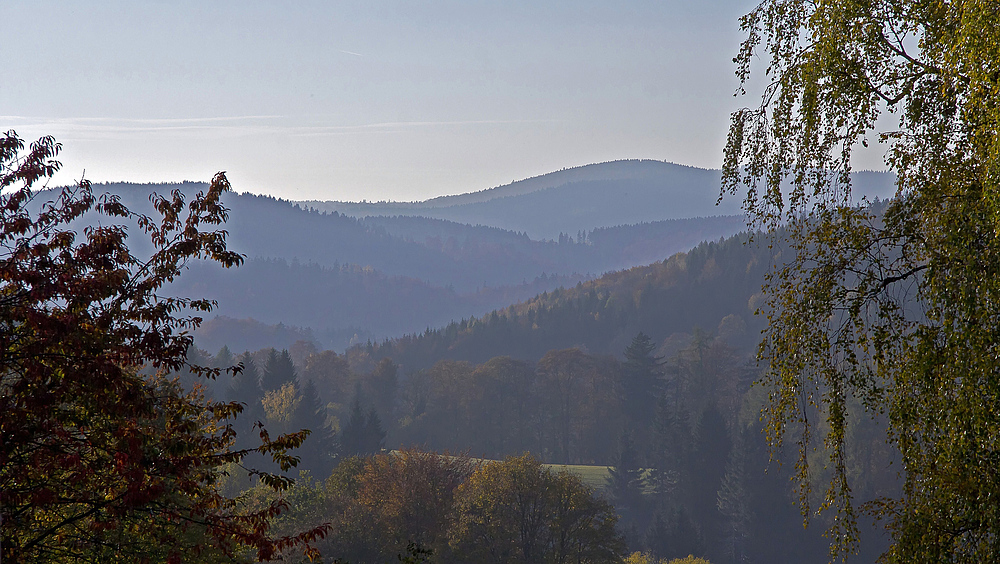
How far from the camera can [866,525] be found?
60562mm

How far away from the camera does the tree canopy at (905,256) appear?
5.53m

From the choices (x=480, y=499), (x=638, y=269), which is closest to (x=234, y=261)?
(x=480, y=499)

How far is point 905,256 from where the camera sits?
664cm

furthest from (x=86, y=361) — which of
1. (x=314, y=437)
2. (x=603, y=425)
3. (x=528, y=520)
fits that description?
(x=603, y=425)

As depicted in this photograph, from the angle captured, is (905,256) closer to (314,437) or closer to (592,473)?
(314,437)

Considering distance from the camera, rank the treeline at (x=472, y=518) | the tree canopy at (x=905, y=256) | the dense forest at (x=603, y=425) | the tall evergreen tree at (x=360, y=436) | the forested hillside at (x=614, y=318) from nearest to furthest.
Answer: the tree canopy at (x=905, y=256), the treeline at (x=472, y=518), the dense forest at (x=603, y=425), the tall evergreen tree at (x=360, y=436), the forested hillside at (x=614, y=318)

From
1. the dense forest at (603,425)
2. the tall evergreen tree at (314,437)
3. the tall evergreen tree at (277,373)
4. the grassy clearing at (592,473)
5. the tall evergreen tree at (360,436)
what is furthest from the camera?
the tall evergreen tree at (277,373)

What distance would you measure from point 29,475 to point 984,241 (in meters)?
8.95

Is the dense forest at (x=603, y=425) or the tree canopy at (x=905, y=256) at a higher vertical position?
the tree canopy at (x=905, y=256)

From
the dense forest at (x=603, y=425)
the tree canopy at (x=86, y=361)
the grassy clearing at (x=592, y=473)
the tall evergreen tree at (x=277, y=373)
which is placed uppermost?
the tree canopy at (x=86, y=361)

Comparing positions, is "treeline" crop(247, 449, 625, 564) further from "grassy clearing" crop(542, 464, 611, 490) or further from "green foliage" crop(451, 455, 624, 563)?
"grassy clearing" crop(542, 464, 611, 490)

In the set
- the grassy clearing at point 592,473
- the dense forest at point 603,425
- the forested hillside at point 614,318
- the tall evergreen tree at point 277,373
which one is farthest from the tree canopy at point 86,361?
the forested hillside at point 614,318

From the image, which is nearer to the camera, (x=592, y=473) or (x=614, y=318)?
(x=592, y=473)

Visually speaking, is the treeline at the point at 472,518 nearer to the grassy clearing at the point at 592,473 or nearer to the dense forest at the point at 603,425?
the dense forest at the point at 603,425
